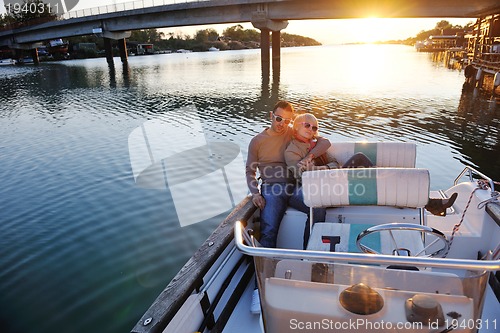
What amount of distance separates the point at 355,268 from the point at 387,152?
3330 millimetres

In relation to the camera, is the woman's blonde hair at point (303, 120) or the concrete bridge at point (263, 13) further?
the concrete bridge at point (263, 13)

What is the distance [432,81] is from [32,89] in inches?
1258

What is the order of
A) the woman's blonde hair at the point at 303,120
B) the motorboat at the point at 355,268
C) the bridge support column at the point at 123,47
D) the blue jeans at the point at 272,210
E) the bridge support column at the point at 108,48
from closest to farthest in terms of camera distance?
the motorboat at the point at 355,268
the blue jeans at the point at 272,210
the woman's blonde hair at the point at 303,120
the bridge support column at the point at 108,48
the bridge support column at the point at 123,47

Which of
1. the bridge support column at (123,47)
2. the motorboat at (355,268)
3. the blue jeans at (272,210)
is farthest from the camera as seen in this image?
the bridge support column at (123,47)

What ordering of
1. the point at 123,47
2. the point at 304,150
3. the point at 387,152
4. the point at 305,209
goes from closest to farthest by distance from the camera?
the point at 305,209
the point at 304,150
the point at 387,152
the point at 123,47

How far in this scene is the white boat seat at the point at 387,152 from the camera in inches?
197

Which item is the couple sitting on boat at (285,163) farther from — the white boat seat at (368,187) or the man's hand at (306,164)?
the white boat seat at (368,187)

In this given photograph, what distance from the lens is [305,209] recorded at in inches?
178

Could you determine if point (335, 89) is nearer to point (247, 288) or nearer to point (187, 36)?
point (247, 288)

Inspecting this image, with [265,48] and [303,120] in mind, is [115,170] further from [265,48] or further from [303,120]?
[265,48]

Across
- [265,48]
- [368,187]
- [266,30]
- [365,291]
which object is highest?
[266,30]

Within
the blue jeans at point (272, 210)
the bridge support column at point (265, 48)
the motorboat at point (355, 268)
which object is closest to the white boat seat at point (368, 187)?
the motorboat at point (355, 268)

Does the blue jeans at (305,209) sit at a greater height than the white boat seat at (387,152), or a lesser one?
lesser

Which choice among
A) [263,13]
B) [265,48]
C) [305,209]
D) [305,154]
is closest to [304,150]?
[305,154]
